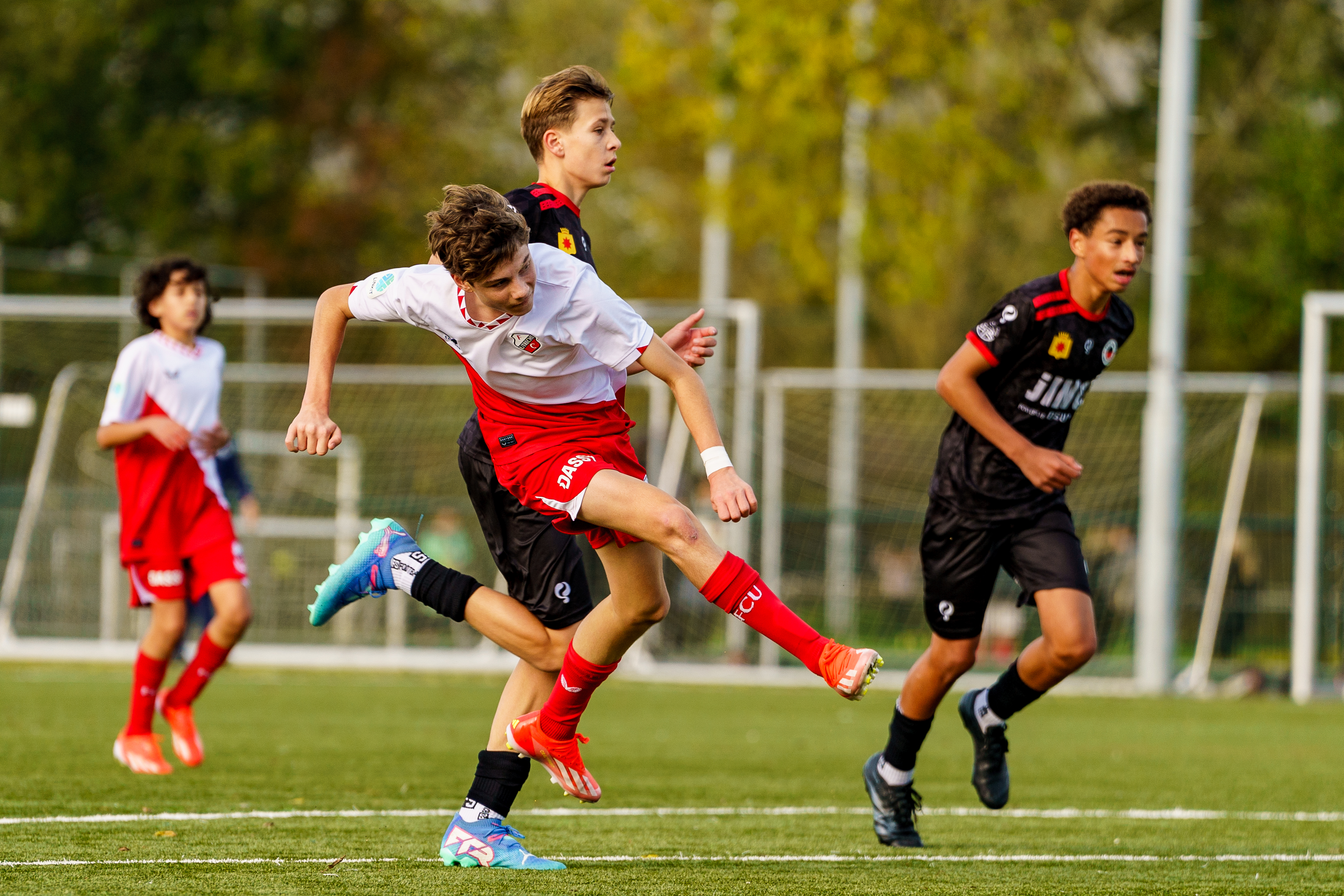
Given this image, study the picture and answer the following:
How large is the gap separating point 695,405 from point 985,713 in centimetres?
191

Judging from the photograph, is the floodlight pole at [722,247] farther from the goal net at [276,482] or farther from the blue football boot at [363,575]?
the blue football boot at [363,575]

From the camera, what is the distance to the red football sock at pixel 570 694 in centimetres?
497

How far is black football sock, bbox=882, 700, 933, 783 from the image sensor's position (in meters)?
5.80

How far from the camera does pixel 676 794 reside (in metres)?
7.08

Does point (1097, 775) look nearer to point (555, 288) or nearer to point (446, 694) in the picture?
point (555, 288)

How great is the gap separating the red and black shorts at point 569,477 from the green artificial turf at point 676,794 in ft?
3.05

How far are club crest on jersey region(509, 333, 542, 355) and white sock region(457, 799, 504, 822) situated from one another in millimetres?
1310

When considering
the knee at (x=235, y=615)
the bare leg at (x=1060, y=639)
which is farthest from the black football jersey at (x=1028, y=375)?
the knee at (x=235, y=615)

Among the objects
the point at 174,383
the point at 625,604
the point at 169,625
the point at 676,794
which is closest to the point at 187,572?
the point at 169,625

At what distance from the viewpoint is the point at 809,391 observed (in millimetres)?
17375

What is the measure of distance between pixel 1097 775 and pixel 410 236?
2240cm

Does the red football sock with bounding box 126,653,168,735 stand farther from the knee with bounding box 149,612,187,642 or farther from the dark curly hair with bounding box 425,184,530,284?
the dark curly hair with bounding box 425,184,530,284

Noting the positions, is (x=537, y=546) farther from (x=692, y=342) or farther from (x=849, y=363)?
(x=849, y=363)

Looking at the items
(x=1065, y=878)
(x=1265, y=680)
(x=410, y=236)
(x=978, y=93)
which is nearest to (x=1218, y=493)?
(x=1265, y=680)
